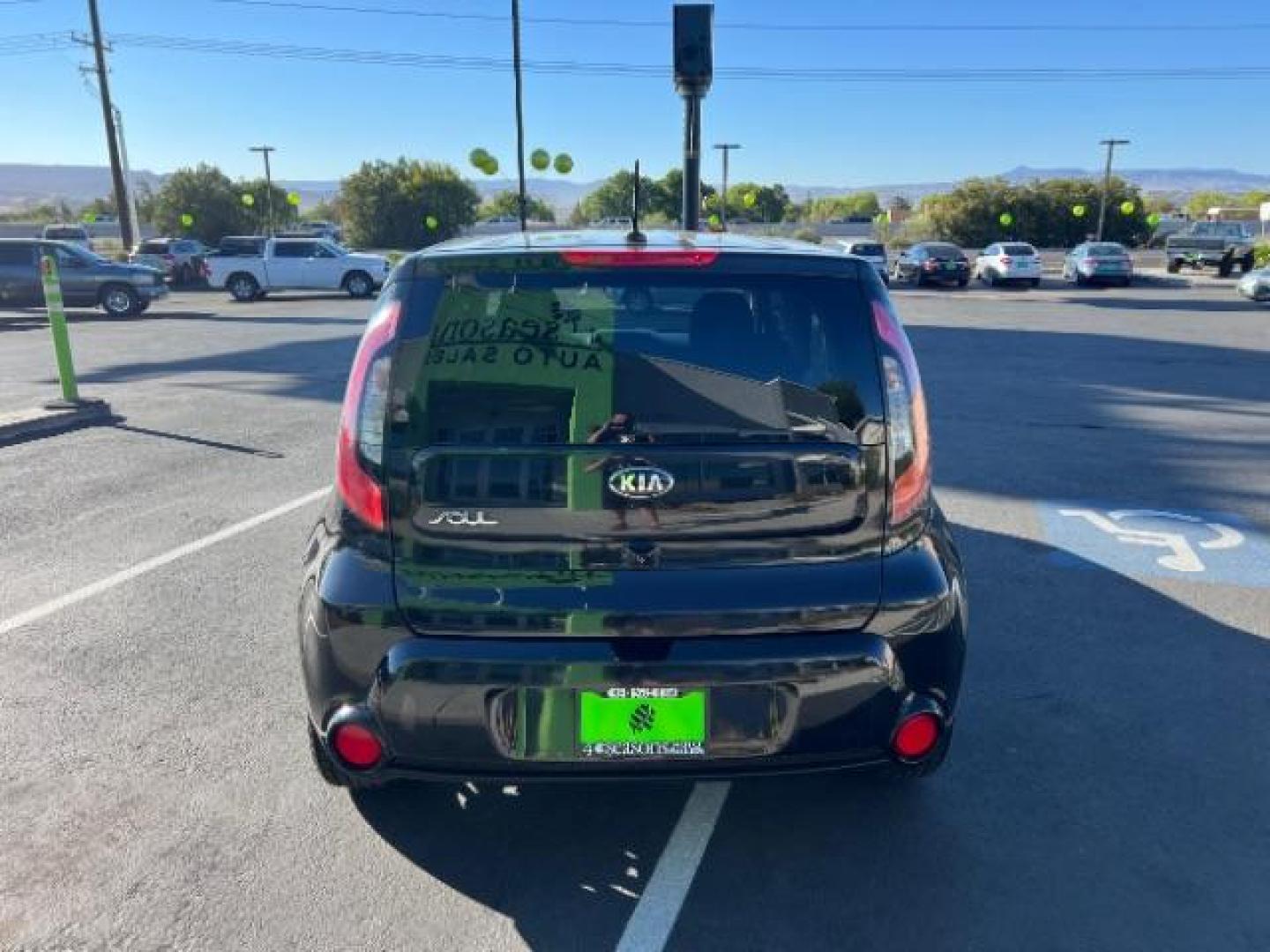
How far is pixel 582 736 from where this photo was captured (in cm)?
226

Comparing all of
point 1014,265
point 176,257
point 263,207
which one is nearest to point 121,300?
point 176,257

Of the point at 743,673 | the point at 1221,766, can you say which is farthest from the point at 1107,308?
the point at 743,673

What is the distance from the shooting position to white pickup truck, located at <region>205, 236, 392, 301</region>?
26438 mm

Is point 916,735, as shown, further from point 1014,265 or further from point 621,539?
point 1014,265

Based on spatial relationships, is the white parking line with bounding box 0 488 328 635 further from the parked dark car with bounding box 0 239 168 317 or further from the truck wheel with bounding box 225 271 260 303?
the truck wheel with bounding box 225 271 260 303

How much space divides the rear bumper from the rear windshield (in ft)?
1.59

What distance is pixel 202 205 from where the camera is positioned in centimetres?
5125

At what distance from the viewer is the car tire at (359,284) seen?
26.6 metres

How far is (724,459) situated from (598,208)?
7406 cm

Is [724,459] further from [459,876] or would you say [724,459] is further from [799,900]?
[459,876]

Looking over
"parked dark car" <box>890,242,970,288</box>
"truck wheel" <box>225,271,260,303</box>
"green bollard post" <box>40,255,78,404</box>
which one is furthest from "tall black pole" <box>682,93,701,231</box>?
"parked dark car" <box>890,242,970,288</box>

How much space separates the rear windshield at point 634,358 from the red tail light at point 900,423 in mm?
54

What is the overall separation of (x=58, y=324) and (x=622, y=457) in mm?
8540

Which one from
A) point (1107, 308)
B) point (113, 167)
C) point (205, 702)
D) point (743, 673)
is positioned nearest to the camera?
point (743, 673)
